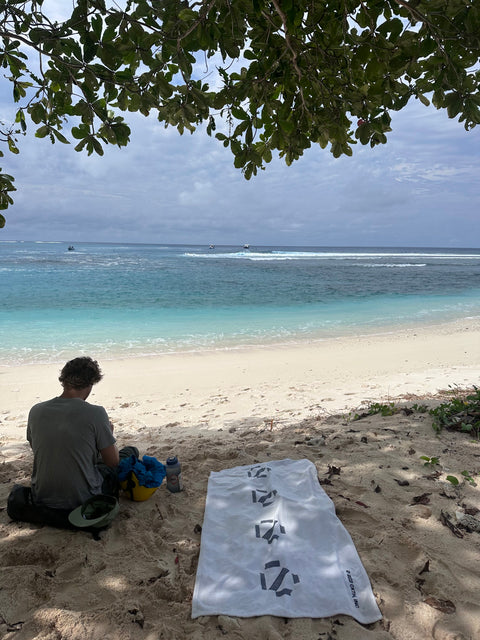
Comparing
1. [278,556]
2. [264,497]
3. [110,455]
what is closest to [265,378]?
[264,497]

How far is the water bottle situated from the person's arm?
0.43 metres

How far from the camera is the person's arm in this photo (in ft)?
8.64

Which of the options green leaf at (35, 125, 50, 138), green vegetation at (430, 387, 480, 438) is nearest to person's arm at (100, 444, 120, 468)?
green leaf at (35, 125, 50, 138)

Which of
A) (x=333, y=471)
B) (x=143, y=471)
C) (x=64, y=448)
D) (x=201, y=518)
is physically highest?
(x=64, y=448)

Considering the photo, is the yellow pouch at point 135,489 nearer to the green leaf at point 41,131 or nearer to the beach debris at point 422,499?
the beach debris at point 422,499

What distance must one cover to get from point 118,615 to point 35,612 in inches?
16.2

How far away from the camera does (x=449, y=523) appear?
2348 mm

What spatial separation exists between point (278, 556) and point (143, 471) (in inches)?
47.0

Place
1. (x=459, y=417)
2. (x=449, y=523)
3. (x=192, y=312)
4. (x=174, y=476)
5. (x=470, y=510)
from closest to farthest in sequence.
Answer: (x=449, y=523)
(x=470, y=510)
(x=174, y=476)
(x=459, y=417)
(x=192, y=312)

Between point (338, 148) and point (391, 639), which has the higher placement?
point (338, 148)

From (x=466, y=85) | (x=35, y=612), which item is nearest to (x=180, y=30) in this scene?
(x=466, y=85)

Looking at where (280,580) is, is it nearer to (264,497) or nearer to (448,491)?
(264,497)

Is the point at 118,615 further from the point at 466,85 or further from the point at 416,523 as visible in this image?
the point at 466,85

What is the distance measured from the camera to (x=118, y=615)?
181 cm
